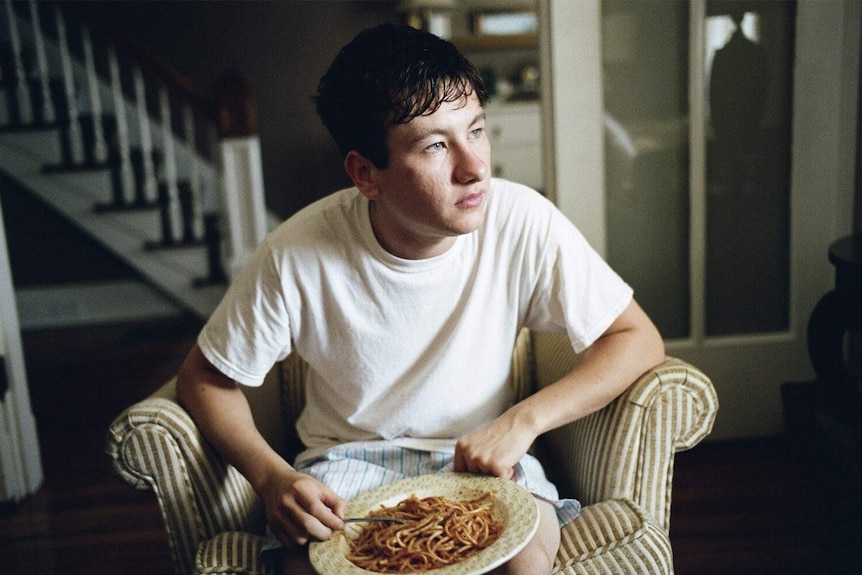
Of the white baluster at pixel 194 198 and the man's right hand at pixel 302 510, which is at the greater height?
the white baluster at pixel 194 198

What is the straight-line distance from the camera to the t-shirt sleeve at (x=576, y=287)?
1294 mm

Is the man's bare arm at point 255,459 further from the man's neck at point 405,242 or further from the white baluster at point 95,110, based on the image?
the white baluster at point 95,110

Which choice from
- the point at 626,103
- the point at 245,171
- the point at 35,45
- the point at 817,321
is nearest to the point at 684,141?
the point at 626,103

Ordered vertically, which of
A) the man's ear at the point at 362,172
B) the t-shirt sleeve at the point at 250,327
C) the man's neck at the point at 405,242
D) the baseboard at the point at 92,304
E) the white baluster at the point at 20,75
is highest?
the white baluster at the point at 20,75

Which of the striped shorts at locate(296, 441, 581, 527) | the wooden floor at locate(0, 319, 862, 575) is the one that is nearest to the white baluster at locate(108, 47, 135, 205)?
the wooden floor at locate(0, 319, 862, 575)

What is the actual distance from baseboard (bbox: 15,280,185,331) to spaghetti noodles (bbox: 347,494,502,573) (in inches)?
156

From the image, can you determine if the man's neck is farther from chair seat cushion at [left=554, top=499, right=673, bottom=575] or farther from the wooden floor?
the wooden floor

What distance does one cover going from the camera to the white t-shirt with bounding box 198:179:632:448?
1293 millimetres

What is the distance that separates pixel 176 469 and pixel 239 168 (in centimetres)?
306

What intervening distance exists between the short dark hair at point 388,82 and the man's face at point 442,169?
17 millimetres

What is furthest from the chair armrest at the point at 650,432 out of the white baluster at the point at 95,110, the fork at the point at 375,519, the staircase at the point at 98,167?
the white baluster at the point at 95,110

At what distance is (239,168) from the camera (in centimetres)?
407

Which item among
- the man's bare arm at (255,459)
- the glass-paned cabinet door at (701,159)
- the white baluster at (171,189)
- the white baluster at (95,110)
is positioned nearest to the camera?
the man's bare arm at (255,459)

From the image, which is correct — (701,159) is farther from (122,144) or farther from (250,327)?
(122,144)
